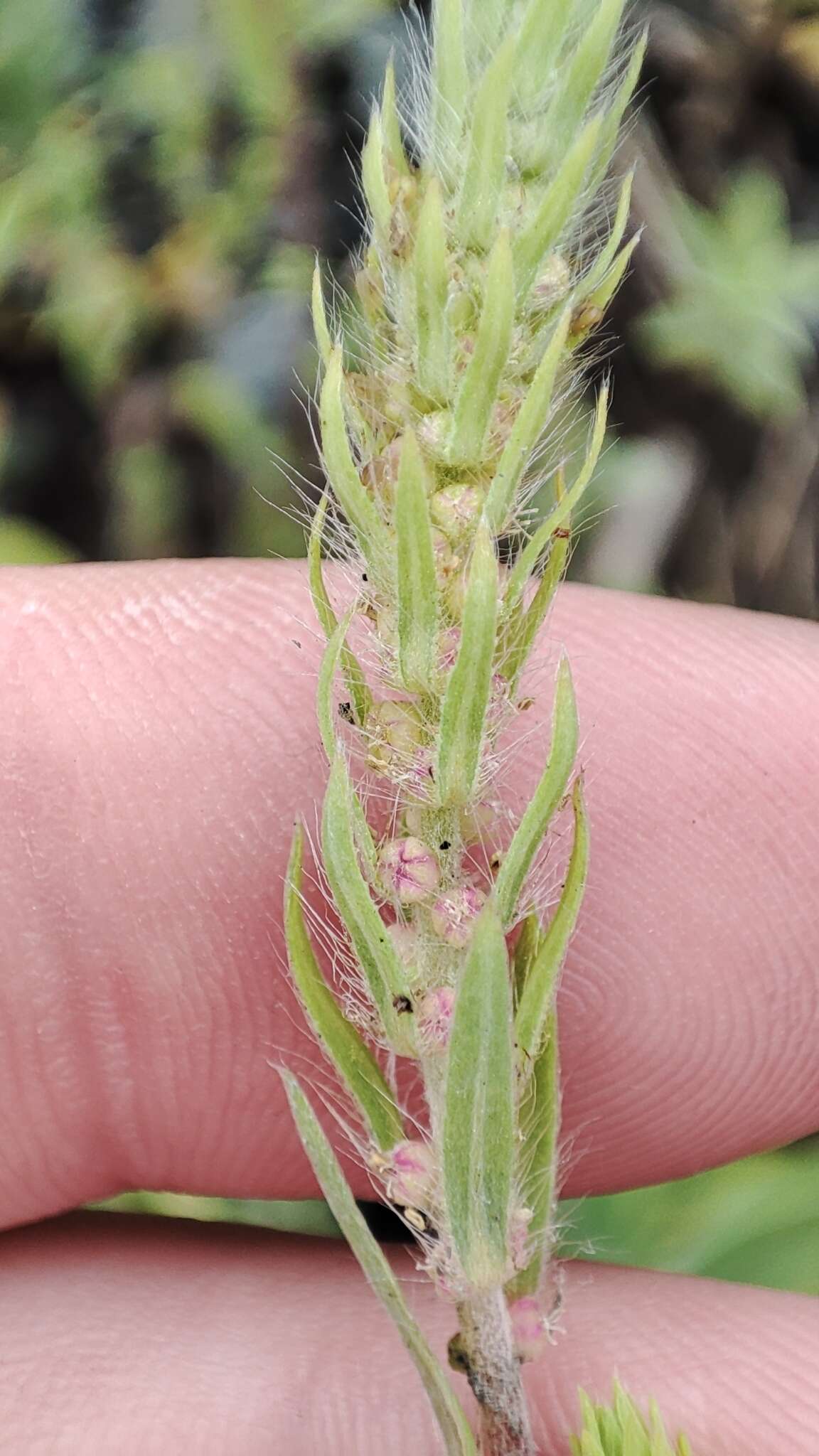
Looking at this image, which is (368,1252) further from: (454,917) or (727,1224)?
(727,1224)

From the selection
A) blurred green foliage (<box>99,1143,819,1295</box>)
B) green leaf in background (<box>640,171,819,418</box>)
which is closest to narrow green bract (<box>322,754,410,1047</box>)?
blurred green foliage (<box>99,1143,819,1295</box>)

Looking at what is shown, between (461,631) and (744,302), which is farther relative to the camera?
(744,302)

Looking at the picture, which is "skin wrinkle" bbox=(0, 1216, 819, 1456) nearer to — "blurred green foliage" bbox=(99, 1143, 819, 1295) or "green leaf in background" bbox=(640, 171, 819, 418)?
"blurred green foliage" bbox=(99, 1143, 819, 1295)

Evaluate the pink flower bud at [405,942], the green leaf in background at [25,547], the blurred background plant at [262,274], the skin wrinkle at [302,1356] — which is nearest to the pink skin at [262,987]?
the skin wrinkle at [302,1356]

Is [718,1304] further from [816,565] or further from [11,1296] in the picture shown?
[816,565]

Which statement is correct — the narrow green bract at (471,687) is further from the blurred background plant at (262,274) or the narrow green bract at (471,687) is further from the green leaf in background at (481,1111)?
the blurred background plant at (262,274)

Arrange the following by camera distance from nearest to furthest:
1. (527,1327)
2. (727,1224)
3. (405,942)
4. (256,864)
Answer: (405,942) < (527,1327) < (256,864) < (727,1224)

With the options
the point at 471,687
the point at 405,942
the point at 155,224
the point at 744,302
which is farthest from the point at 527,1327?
the point at 155,224
